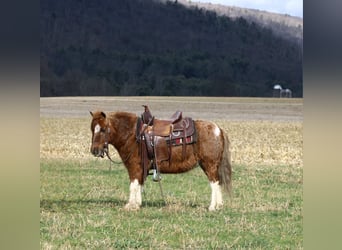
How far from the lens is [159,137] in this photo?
4.15m

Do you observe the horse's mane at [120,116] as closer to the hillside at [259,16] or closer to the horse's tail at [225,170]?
the horse's tail at [225,170]

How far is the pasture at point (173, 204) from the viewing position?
3076mm

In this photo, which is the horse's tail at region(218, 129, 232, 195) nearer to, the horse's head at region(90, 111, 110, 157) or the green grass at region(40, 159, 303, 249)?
the green grass at region(40, 159, 303, 249)

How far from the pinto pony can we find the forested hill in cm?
1481

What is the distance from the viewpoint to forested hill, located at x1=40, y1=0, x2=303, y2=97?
2062 cm

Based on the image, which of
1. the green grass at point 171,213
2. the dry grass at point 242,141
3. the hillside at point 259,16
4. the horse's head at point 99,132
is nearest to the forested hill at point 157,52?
the hillside at point 259,16

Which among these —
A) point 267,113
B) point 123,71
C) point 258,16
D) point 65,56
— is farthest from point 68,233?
point 258,16

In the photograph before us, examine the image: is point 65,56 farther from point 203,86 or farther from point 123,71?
point 203,86

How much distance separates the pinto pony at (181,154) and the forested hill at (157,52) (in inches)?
583

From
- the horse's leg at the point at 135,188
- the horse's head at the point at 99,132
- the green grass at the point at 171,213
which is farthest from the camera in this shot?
the horse's leg at the point at 135,188

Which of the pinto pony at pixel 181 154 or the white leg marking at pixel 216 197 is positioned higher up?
the pinto pony at pixel 181 154
